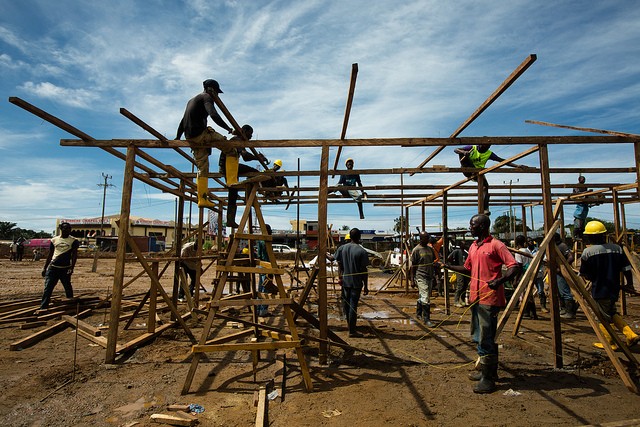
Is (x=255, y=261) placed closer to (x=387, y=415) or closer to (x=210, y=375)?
(x=210, y=375)

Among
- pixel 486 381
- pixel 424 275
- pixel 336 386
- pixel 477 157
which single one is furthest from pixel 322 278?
pixel 477 157

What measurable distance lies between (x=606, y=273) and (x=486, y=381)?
269cm

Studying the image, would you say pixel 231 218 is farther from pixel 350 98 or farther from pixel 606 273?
pixel 606 273

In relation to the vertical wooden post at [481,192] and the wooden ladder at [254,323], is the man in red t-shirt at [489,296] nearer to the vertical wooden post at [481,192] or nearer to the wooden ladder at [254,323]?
the wooden ladder at [254,323]

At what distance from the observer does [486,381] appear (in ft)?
13.8

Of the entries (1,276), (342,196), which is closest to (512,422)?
(342,196)

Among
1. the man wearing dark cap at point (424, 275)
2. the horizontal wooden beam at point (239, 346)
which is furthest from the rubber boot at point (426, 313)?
the horizontal wooden beam at point (239, 346)

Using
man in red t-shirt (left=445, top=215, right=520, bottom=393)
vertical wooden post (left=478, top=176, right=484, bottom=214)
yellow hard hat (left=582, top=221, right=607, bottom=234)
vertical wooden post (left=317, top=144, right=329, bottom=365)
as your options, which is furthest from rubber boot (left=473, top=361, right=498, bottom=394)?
vertical wooden post (left=478, top=176, right=484, bottom=214)

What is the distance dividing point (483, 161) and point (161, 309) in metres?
8.05

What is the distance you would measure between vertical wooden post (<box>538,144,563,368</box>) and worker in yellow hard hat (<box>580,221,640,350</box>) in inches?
35.1

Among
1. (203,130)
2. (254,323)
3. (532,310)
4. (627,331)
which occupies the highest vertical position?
(203,130)

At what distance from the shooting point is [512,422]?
11.3 feet

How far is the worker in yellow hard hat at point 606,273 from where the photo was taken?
5180mm

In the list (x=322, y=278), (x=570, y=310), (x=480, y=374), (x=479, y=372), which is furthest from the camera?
(x=570, y=310)
